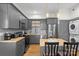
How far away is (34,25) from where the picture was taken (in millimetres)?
10156

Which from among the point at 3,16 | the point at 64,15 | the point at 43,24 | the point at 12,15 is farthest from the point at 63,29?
the point at 3,16

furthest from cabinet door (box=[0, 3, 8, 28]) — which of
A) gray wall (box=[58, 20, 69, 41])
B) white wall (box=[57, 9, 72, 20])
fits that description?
gray wall (box=[58, 20, 69, 41])

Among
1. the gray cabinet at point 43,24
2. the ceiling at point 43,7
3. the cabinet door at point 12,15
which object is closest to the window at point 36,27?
the gray cabinet at point 43,24

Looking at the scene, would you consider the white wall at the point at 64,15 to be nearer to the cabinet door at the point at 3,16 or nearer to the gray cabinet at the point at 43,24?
the gray cabinet at the point at 43,24

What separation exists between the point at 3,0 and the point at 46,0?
39 cm

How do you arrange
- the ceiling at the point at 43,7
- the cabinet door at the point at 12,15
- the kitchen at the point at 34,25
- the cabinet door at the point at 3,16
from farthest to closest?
the ceiling at the point at 43,7 → the cabinet door at the point at 12,15 → the kitchen at the point at 34,25 → the cabinet door at the point at 3,16

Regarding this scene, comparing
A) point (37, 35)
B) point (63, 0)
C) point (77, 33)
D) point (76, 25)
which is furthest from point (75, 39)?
point (63, 0)

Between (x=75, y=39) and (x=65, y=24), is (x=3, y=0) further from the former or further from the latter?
(x=65, y=24)

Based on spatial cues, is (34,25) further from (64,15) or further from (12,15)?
(12,15)

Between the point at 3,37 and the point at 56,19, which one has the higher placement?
the point at 56,19

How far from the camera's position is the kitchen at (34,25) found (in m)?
3.88

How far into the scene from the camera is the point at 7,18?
12.7 ft

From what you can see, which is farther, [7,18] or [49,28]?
[49,28]

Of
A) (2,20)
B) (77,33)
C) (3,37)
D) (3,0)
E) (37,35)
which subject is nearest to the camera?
(3,0)
